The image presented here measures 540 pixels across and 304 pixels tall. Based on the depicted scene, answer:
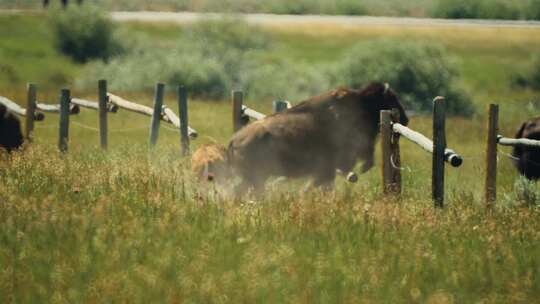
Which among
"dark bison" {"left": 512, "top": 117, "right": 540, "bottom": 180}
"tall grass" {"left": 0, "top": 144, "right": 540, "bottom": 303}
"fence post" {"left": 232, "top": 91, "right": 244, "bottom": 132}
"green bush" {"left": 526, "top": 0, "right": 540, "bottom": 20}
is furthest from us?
"green bush" {"left": 526, "top": 0, "right": 540, "bottom": 20}

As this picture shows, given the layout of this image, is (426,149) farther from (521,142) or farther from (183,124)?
(183,124)

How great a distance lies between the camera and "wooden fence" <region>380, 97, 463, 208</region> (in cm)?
977

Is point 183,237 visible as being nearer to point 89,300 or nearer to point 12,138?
point 89,300

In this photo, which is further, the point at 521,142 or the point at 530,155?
the point at 530,155

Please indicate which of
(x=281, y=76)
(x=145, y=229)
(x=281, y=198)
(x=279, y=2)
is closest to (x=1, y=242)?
(x=145, y=229)

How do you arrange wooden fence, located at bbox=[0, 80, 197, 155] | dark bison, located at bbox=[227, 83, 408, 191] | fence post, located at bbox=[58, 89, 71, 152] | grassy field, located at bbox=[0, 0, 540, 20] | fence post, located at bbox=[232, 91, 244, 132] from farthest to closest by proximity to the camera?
grassy field, located at bbox=[0, 0, 540, 20]
fence post, located at bbox=[58, 89, 71, 152]
wooden fence, located at bbox=[0, 80, 197, 155]
fence post, located at bbox=[232, 91, 244, 132]
dark bison, located at bbox=[227, 83, 408, 191]

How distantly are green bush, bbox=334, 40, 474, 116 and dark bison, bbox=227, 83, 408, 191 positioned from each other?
55.7ft

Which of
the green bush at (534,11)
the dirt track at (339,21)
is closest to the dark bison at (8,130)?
the dirt track at (339,21)

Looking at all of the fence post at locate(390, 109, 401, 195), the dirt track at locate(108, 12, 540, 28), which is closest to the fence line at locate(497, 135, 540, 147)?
the fence post at locate(390, 109, 401, 195)

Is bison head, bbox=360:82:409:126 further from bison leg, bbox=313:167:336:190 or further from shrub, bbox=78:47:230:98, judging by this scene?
shrub, bbox=78:47:230:98

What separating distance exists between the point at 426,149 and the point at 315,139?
2152 millimetres

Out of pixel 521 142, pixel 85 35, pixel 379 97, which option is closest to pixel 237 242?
pixel 521 142

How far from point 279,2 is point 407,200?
53.4 meters

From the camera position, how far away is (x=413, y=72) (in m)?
30.2
